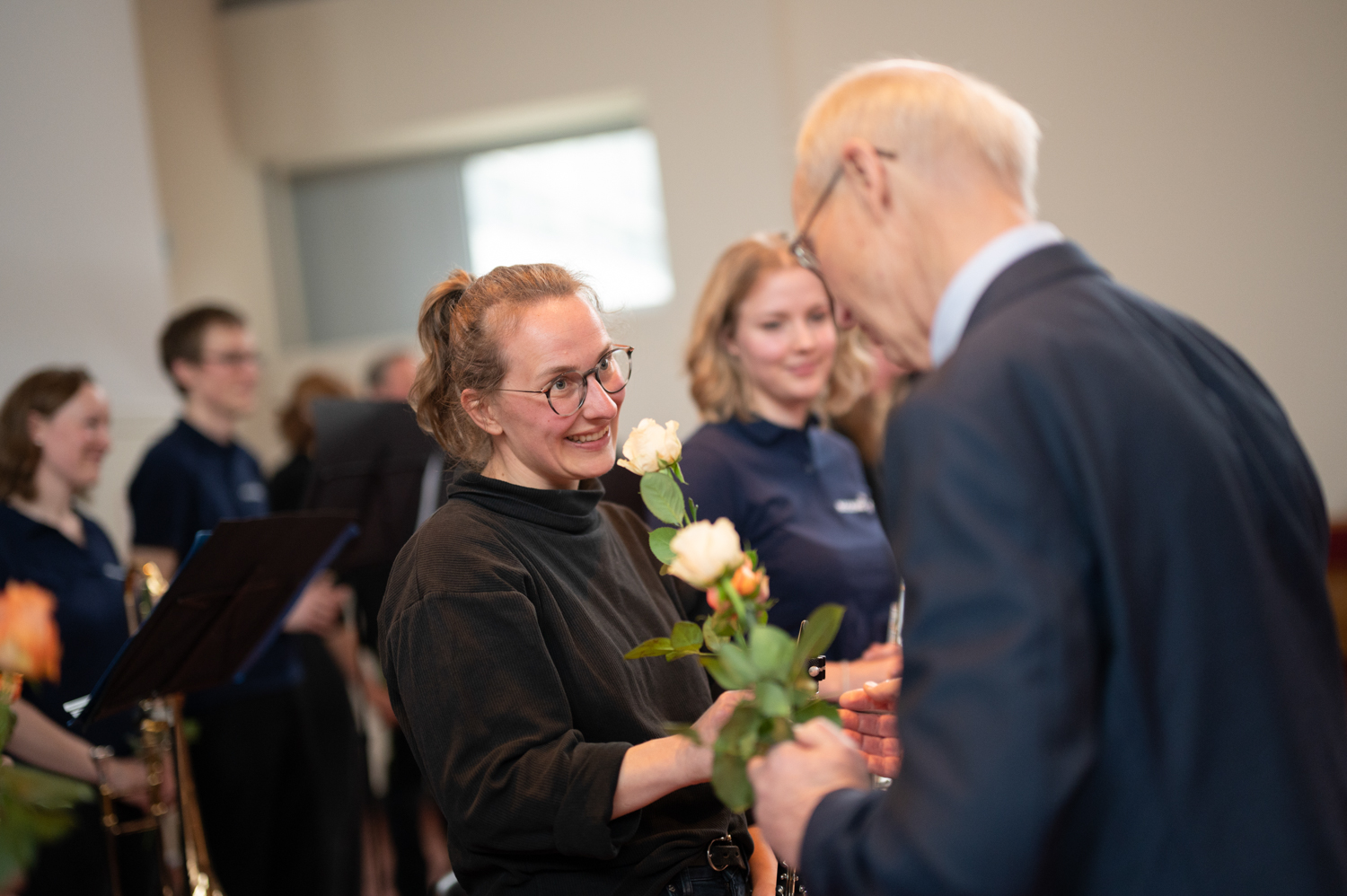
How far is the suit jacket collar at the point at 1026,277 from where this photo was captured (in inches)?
39.3

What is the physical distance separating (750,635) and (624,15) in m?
5.12

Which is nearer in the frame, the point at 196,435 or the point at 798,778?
the point at 798,778

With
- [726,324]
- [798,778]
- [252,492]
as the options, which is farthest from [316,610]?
[798,778]

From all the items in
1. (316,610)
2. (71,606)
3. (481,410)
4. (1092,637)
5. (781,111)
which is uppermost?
(781,111)

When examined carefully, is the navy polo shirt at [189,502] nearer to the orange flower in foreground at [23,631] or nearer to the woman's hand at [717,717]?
the orange flower in foreground at [23,631]

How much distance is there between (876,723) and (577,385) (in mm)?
622

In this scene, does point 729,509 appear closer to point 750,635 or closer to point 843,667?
point 843,667

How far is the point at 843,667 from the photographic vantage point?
189cm

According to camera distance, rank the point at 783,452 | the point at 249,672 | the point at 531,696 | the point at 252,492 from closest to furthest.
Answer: the point at 531,696, the point at 783,452, the point at 249,672, the point at 252,492

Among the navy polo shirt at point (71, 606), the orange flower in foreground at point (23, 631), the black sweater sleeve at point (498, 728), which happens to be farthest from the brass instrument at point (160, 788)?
the black sweater sleeve at point (498, 728)

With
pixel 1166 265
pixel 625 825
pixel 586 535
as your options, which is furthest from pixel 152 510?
pixel 1166 265

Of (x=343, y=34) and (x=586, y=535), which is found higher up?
→ (x=343, y=34)

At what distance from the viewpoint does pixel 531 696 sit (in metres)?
1.36

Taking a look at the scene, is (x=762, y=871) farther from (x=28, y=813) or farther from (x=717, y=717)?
(x=28, y=813)
